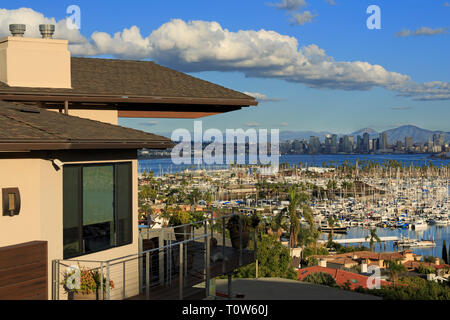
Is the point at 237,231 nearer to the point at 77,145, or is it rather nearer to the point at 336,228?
the point at 77,145

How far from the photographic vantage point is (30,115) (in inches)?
360

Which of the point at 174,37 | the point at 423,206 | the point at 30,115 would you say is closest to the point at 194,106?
the point at 30,115

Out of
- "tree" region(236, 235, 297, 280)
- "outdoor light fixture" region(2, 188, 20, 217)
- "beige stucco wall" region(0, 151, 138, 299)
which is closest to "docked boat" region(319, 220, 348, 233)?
"tree" region(236, 235, 297, 280)

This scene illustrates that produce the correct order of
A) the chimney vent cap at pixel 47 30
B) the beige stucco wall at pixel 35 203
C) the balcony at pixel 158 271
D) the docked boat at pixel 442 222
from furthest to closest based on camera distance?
the docked boat at pixel 442 222 → the chimney vent cap at pixel 47 30 → the balcony at pixel 158 271 → the beige stucco wall at pixel 35 203

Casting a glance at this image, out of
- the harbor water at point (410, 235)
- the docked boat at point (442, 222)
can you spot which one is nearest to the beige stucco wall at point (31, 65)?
the harbor water at point (410, 235)

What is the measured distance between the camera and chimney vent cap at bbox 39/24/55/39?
38.3 feet

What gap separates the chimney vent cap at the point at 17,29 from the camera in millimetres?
11367

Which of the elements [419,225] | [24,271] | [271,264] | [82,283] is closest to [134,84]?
[82,283]

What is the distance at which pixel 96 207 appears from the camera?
9.14m

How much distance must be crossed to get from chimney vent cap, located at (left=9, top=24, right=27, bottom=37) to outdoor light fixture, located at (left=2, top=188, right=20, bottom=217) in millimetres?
5476

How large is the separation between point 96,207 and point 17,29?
17.5 ft

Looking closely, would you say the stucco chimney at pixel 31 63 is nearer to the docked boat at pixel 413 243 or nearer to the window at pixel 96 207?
the window at pixel 96 207
